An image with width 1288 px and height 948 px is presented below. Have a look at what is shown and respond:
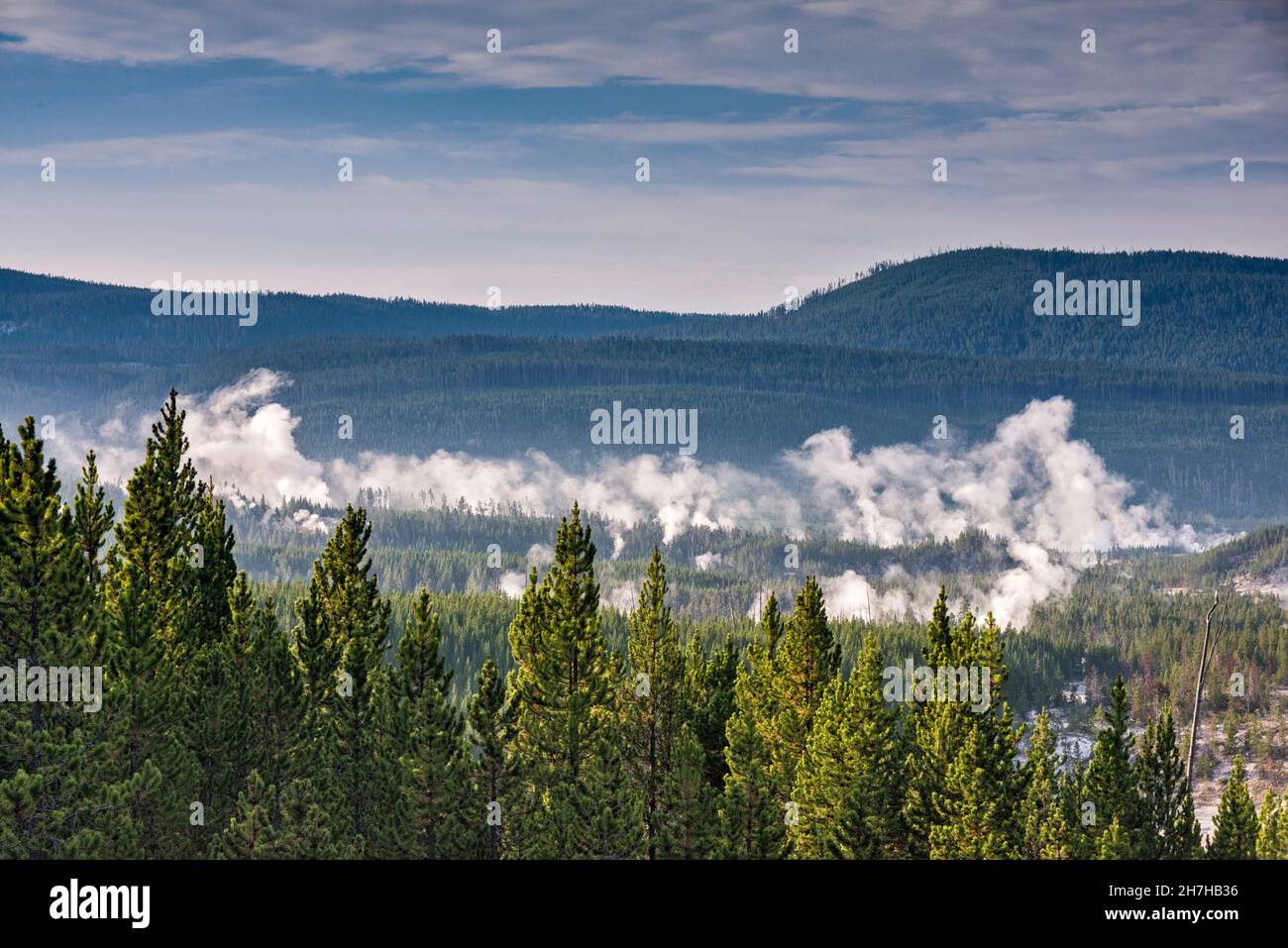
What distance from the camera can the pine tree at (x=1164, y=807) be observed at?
107875mm

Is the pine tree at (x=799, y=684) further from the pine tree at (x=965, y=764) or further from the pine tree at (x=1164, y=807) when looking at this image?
the pine tree at (x=1164, y=807)

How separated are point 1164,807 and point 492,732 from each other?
146 ft

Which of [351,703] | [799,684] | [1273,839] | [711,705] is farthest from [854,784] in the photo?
[1273,839]

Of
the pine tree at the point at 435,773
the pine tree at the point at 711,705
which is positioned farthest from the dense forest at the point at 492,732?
the pine tree at the point at 711,705

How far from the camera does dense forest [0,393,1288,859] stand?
8431cm

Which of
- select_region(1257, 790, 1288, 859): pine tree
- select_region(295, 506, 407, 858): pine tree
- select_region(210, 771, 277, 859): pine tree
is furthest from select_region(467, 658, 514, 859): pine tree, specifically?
select_region(1257, 790, 1288, 859): pine tree

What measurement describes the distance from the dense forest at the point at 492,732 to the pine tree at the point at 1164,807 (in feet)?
0.70

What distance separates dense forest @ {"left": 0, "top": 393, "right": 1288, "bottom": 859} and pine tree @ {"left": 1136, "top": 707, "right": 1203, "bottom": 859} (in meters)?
0.21

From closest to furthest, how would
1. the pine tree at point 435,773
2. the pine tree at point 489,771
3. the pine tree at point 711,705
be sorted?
the pine tree at point 435,773 → the pine tree at point 489,771 → the pine tree at point 711,705

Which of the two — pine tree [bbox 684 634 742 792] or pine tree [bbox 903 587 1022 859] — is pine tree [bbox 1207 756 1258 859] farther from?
pine tree [bbox 684 634 742 792]

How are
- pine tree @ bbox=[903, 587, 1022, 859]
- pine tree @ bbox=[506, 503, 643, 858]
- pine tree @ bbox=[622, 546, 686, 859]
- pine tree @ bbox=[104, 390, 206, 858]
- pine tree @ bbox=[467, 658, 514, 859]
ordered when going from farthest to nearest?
1. pine tree @ bbox=[622, 546, 686, 859]
2. pine tree @ bbox=[903, 587, 1022, 859]
3. pine tree @ bbox=[467, 658, 514, 859]
4. pine tree @ bbox=[506, 503, 643, 858]
5. pine tree @ bbox=[104, 390, 206, 858]
